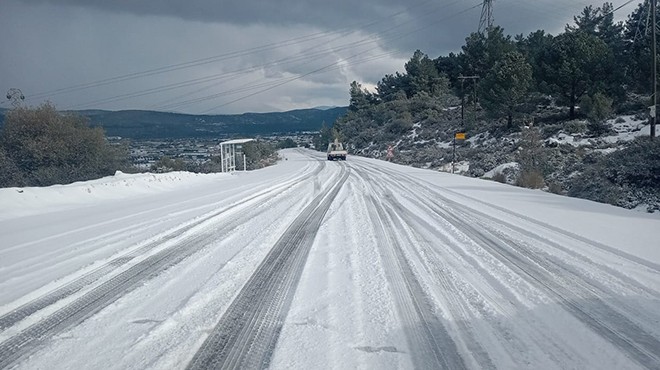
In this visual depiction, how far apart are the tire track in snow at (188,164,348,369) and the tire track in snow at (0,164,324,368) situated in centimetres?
158

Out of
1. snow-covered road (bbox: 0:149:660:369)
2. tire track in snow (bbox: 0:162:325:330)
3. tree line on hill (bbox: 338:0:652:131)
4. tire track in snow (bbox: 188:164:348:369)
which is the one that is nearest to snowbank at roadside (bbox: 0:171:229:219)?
snow-covered road (bbox: 0:149:660:369)

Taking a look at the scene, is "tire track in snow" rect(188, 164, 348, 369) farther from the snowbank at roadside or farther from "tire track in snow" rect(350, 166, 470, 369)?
the snowbank at roadside

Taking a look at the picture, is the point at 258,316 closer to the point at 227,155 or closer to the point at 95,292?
the point at 95,292

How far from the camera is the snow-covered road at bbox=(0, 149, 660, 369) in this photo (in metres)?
4.88

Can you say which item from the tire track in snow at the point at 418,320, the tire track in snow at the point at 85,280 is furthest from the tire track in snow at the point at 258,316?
the tire track in snow at the point at 85,280

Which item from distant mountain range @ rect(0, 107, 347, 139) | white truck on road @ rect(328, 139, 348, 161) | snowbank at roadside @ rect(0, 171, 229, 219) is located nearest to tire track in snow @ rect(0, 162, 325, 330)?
snowbank at roadside @ rect(0, 171, 229, 219)

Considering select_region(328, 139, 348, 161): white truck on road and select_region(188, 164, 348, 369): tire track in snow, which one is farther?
select_region(328, 139, 348, 161): white truck on road

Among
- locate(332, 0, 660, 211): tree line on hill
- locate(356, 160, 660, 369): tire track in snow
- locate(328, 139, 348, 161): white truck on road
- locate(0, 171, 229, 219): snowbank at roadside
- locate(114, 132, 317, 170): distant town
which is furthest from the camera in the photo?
locate(328, 139, 348, 161): white truck on road

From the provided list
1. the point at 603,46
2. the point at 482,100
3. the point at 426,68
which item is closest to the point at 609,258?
the point at 603,46

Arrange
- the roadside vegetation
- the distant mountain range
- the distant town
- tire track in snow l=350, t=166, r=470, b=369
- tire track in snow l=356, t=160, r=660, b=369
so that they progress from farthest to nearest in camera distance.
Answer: the distant mountain range → the distant town → the roadside vegetation → tire track in snow l=356, t=160, r=660, b=369 → tire track in snow l=350, t=166, r=470, b=369

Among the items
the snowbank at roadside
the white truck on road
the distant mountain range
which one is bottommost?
the white truck on road

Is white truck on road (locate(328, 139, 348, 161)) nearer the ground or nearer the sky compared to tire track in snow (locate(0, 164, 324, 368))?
nearer the ground

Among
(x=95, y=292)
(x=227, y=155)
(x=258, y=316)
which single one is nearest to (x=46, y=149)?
(x=227, y=155)

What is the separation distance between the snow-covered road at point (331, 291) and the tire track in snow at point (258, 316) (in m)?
0.03
